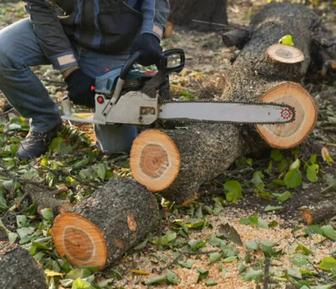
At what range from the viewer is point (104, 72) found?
3602mm

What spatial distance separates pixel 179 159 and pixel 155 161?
118mm

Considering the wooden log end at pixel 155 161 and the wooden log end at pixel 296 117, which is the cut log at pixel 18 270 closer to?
the wooden log end at pixel 155 161

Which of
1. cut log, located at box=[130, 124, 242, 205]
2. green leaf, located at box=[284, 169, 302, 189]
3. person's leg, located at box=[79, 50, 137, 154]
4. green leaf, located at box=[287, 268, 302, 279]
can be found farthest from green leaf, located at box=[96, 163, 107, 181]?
green leaf, located at box=[287, 268, 302, 279]

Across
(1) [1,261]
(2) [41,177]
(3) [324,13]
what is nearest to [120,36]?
(2) [41,177]

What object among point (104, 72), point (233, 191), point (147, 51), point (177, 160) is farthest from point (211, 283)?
point (104, 72)

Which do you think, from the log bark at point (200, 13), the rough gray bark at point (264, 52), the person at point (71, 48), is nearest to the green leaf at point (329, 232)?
the rough gray bark at point (264, 52)

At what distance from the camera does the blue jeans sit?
353 centimetres

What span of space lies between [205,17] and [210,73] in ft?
4.23

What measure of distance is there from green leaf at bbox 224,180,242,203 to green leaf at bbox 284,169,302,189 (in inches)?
10.4

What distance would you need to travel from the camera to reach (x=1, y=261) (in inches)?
89.7

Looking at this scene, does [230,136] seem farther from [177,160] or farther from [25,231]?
[25,231]

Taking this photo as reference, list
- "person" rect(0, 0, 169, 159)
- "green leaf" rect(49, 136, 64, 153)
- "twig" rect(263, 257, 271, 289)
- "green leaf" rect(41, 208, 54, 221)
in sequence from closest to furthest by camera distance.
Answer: "twig" rect(263, 257, 271, 289), "green leaf" rect(41, 208, 54, 221), "person" rect(0, 0, 169, 159), "green leaf" rect(49, 136, 64, 153)

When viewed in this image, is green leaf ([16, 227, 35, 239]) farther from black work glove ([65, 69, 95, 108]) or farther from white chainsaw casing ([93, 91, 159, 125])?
black work glove ([65, 69, 95, 108])

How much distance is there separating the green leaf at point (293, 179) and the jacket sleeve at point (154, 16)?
1.01 m
